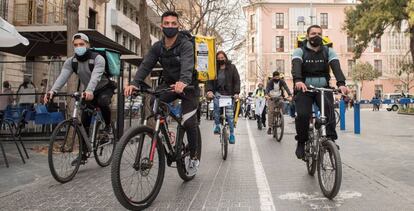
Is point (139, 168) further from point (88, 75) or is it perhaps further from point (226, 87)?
point (226, 87)

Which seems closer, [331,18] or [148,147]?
[148,147]

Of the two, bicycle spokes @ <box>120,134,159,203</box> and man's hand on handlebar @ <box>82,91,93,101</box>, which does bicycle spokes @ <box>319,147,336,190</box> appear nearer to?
bicycle spokes @ <box>120,134,159,203</box>

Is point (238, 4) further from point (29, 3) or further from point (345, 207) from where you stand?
point (345, 207)

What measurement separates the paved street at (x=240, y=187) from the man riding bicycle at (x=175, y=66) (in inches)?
29.9

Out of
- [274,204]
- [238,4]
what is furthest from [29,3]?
[274,204]

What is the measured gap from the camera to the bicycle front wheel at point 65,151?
5605 millimetres

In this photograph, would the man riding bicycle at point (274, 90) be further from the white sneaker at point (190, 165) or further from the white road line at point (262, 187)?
the white sneaker at point (190, 165)

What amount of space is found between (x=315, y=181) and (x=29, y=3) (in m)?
20.4

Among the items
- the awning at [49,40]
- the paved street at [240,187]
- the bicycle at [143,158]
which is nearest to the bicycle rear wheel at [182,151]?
the bicycle at [143,158]

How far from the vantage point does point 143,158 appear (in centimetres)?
434

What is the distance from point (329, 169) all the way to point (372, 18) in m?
23.9

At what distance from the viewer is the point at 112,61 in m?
6.86

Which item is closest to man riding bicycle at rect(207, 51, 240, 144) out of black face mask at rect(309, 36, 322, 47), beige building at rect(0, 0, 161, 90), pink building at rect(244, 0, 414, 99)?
black face mask at rect(309, 36, 322, 47)

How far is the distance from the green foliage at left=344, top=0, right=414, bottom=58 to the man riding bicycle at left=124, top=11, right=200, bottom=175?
20.0 metres
